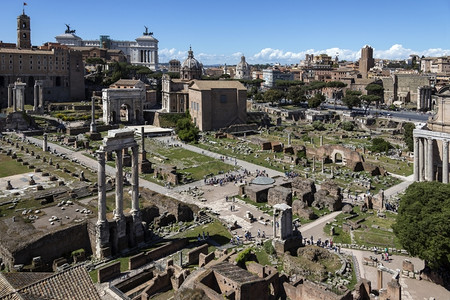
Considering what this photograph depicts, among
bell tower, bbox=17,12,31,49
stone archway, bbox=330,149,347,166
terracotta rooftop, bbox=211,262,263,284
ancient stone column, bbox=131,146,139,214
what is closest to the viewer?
terracotta rooftop, bbox=211,262,263,284

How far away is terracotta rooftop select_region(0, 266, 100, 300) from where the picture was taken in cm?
1294

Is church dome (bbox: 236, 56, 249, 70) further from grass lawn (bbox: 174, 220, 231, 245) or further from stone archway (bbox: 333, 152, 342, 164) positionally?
grass lawn (bbox: 174, 220, 231, 245)

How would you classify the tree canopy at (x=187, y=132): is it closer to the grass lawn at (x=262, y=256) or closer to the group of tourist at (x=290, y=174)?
the group of tourist at (x=290, y=174)

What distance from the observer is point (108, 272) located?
22219mm

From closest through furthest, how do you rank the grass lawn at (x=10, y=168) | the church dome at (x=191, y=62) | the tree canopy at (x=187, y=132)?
the grass lawn at (x=10, y=168) → the tree canopy at (x=187, y=132) → the church dome at (x=191, y=62)

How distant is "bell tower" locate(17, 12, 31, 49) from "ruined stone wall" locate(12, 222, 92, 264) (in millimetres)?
85776

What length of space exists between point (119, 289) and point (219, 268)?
17.6ft

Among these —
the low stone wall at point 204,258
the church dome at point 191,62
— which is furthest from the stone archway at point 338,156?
the church dome at point 191,62

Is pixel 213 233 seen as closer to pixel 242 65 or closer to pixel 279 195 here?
pixel 279 195

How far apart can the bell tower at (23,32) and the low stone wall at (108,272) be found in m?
90.5

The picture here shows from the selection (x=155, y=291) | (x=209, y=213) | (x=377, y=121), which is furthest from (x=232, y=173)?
(x=377, y=121)

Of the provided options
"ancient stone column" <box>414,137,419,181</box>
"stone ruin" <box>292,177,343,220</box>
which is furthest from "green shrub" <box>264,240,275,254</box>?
"ancient stone column" <box>414,137,419,181</box>

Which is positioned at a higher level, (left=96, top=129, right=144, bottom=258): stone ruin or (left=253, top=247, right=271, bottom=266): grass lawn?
(left=96, top=129, right=144, bottom=258): stone ruin

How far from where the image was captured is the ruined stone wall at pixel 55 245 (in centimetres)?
2338
